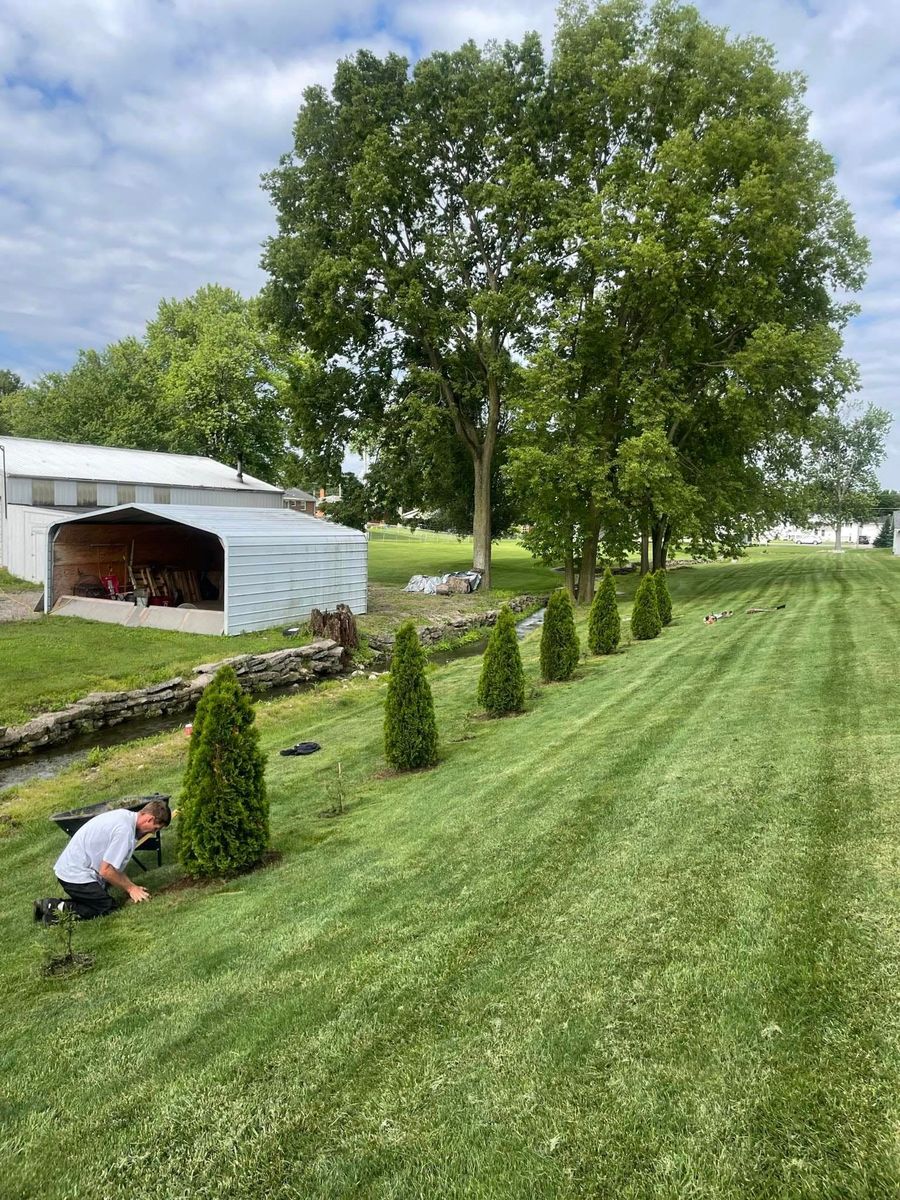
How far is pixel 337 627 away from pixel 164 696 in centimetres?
647

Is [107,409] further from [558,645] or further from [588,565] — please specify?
[558,645]

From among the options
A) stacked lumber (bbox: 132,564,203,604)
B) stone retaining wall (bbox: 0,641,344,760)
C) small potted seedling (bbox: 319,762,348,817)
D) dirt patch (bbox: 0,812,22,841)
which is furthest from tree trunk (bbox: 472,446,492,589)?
dirt patch (bbox: 0,812,22,841)

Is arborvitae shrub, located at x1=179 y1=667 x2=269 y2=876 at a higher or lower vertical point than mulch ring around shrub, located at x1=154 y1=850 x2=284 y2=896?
higher

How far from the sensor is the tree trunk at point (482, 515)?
3353cm

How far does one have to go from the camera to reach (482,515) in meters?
33.8

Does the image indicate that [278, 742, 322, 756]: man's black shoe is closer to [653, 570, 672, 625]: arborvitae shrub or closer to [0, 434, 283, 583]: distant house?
[653, 570, 672, 625]: arborvitae shrub

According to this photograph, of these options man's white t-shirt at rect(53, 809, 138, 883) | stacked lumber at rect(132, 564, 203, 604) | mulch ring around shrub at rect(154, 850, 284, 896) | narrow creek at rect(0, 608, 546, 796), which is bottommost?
narrow creek at rect(0, 608, 546, 796)

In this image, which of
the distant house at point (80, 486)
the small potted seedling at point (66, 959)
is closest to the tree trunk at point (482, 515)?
the distant house at point (80, 486)

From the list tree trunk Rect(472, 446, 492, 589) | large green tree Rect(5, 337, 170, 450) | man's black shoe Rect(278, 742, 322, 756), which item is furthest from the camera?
large green tree Rect(5, 337, 170, 450)

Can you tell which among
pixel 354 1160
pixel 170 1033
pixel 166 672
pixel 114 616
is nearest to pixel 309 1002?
pixel 170 1033

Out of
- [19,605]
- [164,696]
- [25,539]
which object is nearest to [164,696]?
[164,696]

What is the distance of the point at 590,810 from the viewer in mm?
6391

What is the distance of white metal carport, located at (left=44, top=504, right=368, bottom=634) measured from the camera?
2022 cm

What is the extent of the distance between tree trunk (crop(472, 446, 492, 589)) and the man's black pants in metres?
28.2
